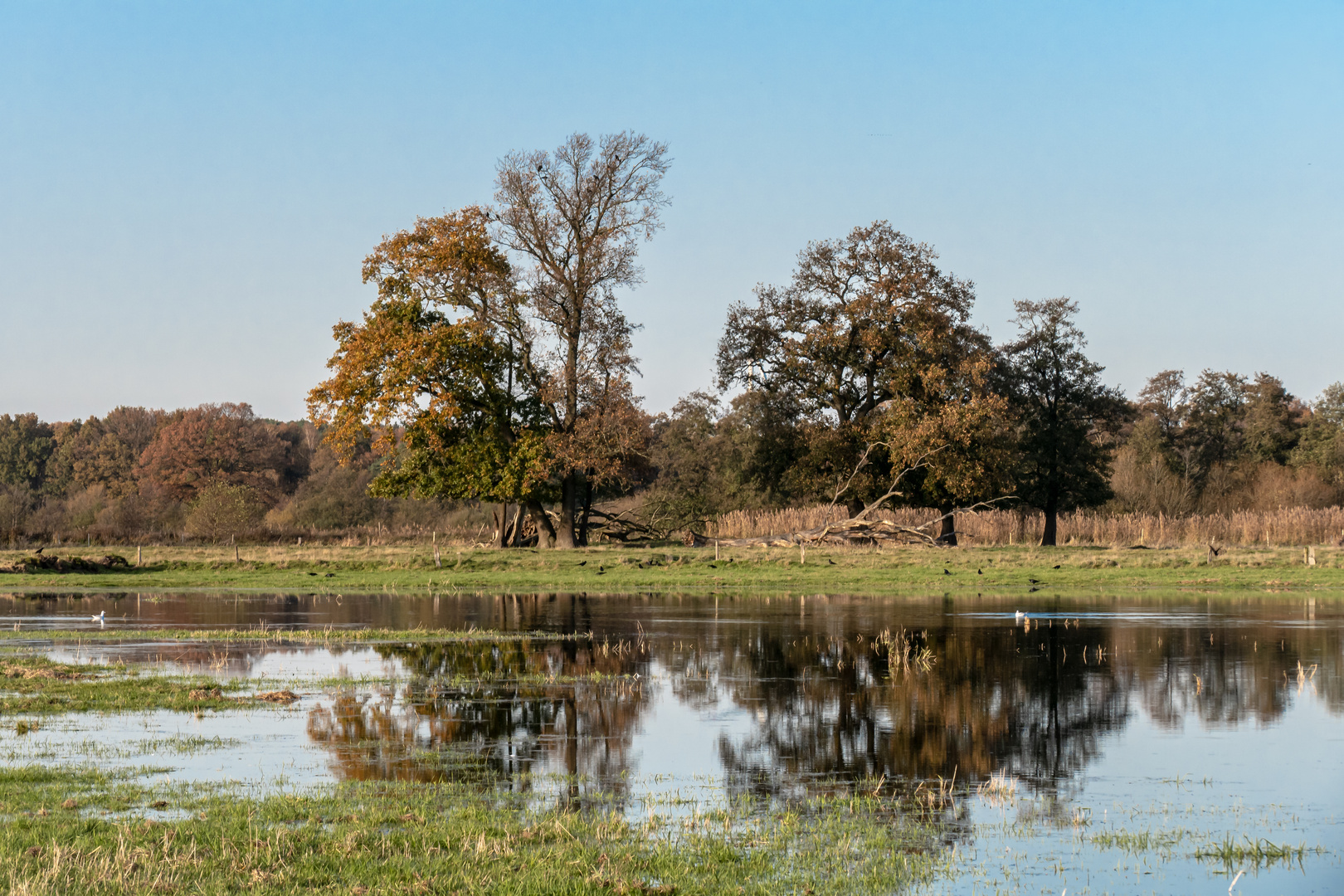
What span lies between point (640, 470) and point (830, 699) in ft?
143

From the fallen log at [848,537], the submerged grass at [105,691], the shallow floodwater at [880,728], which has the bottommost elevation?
the shallow floodwater at [880,728]

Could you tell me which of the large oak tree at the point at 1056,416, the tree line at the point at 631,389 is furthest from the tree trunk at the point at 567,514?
the large oak tree at the point at 1056,416

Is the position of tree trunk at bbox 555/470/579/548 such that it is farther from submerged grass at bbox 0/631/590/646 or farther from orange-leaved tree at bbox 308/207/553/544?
submerged grass at bbox 0/631/590/646

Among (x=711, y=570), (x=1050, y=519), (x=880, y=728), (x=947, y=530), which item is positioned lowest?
(x=880, y=728)

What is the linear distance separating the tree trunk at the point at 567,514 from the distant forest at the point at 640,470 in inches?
98.3

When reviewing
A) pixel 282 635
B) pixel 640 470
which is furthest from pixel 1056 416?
pixel 282 635

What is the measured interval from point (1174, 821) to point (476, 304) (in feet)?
162

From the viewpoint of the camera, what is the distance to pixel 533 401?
58469mm

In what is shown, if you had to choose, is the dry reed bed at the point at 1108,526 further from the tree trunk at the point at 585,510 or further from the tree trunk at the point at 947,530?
the tree trunk at the point at 585,510

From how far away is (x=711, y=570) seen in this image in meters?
46.1

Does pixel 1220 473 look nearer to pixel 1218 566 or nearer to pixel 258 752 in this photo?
pixel 1218 566

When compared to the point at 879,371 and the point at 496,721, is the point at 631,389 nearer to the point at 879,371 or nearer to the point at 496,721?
the point at 879,371

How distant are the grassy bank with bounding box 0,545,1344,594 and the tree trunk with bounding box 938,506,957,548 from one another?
5.54 meters

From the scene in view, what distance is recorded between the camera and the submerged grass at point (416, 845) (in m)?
8.21
